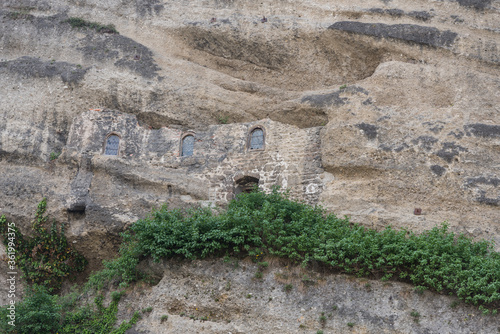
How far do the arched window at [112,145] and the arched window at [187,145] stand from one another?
82.0 inches

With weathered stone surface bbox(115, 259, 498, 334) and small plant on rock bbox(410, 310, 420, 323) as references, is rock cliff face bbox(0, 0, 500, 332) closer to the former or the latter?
weathered stone surface bbox(115, 259, 498, 334)

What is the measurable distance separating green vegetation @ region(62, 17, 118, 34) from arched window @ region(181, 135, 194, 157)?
5.07 metres

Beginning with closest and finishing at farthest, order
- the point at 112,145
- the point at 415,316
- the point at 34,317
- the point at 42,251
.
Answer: the point at 415,316 < the point at 34,317 < the point at 42,251 < the point at 112,145

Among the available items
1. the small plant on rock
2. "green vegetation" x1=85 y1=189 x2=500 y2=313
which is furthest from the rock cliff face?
the small plant on rock

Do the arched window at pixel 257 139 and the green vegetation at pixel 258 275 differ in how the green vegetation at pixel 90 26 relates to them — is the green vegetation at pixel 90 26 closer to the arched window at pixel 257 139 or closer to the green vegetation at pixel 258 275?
the arched window at pixel 257 139

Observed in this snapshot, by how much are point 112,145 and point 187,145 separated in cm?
237

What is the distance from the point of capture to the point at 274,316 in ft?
A: 44.6

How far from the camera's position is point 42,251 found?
17.1 m

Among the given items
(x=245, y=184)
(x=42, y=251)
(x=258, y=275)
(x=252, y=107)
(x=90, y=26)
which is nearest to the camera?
(x=258, y=275)

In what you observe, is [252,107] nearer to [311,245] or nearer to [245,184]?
[245,184]

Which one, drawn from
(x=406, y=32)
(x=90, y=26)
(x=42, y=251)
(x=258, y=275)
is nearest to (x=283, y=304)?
(x=258, y=275)

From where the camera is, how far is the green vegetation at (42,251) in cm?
1703

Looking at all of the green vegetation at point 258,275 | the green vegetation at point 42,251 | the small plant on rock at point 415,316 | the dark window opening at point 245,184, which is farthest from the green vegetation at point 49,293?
the small plant on rock at point 415,316

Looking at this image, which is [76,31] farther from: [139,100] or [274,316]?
[274,316]
